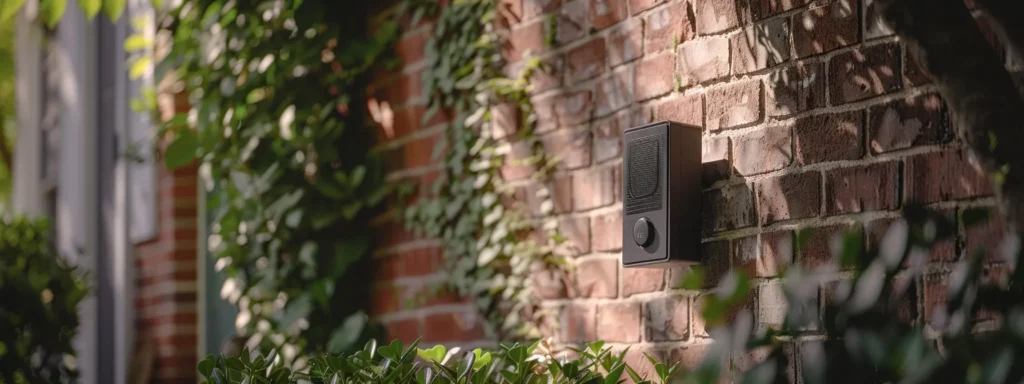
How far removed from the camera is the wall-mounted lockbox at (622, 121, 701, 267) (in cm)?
190

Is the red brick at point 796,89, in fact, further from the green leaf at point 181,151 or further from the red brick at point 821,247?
the green leaf at point 181,151

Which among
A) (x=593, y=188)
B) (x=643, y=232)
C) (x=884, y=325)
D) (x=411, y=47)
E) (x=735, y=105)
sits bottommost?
(x=884, y=325)

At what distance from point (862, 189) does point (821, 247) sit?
120 mm

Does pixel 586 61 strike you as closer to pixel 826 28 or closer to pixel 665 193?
pixel 665 193

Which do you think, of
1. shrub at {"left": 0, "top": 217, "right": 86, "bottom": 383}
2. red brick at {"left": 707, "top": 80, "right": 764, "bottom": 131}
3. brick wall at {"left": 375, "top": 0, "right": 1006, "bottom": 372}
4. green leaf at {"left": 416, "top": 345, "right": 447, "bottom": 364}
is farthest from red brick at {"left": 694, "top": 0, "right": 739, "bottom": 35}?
shrub at {"left": 0, "top": 217, "right": 86, "bottom": 383}

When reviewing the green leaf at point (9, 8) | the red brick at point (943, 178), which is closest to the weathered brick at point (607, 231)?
the red brick at point (943, 178)

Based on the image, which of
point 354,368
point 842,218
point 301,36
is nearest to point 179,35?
point 301,36

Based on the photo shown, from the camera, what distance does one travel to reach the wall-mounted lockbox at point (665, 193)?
190 cm

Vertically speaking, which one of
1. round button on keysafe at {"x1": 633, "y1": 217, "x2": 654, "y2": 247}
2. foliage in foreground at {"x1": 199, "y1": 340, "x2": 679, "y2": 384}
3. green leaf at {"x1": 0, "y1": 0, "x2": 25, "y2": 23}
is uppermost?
green leaf at {"x1": 0, "y1": 0, "x2": 25, "y2": 23}

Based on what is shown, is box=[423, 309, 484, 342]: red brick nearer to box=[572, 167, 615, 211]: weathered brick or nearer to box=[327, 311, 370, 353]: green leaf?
box=[327, 311, 370, 353]: green leaf

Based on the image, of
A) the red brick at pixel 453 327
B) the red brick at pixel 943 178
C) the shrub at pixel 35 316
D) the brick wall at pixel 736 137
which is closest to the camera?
the red brick at pixel 943 178

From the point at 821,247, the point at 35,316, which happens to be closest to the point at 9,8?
the point at 821,247

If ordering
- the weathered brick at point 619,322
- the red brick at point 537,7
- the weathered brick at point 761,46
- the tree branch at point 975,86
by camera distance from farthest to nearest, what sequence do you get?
the red brick at point 537,7 → the weathered brick at point 619,322 → the weathered brick at point 761,46 → the tree branch at point 975,86

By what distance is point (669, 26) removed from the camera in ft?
6.73
